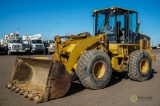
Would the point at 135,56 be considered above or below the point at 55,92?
above

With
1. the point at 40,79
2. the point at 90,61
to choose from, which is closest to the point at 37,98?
the point at 40,79

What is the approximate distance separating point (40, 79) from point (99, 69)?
2.12m

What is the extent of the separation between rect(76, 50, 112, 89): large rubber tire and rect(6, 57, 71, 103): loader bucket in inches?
27.1

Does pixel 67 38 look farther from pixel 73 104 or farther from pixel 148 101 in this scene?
pixel 148 101

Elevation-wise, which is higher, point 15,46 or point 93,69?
point 15,46

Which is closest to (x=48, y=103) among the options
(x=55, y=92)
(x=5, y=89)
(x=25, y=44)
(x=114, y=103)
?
(x=55, y=92)

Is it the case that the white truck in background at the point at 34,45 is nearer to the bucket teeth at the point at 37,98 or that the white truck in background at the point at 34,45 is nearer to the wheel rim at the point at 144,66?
the wheel rim at the point at 144,66

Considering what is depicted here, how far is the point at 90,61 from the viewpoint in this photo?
6.52 metres

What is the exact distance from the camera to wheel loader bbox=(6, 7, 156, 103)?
576 cm

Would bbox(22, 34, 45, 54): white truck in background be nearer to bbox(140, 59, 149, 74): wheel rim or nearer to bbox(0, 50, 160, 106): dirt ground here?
bbox(0, 50, 160, 106): dirt ground

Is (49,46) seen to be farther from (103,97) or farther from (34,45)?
(103,97)

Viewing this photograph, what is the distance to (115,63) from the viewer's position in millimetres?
8062

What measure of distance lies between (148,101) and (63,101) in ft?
7.87

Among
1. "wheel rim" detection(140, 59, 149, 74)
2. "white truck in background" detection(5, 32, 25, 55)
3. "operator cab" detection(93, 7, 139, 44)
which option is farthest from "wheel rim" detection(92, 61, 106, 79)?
"white truck in background" detection(5, 32, 25, 55)
